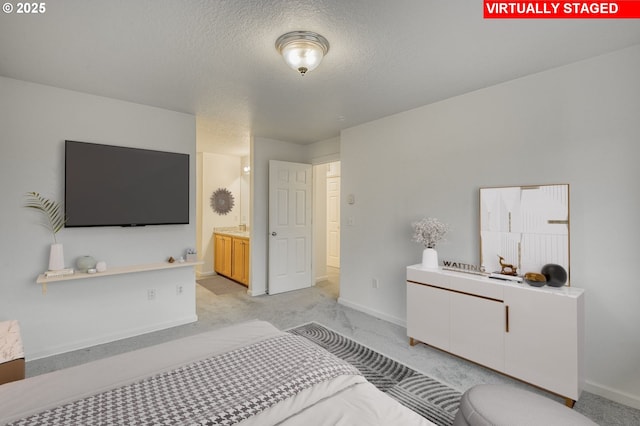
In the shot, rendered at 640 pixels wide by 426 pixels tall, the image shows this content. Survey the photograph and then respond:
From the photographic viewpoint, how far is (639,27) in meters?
1.88

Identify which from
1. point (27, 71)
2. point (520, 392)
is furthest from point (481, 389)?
point (27, 71)

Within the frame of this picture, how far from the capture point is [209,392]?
3.78 ft

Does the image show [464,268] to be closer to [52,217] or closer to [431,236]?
[431,236]

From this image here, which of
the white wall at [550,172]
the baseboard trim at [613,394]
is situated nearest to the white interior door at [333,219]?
the white wall at [550,172]

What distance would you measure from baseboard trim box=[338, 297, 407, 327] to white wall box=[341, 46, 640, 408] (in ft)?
0.07

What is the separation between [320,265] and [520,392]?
4.34 metres

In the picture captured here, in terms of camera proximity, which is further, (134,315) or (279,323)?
(279,323)

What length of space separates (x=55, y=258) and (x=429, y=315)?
141 inches

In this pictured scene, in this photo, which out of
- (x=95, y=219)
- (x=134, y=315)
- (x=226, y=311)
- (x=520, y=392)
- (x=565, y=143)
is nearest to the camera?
(x=520, y=392)

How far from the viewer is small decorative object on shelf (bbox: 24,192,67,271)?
8.87ft

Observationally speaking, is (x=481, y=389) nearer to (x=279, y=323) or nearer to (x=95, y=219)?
(x=279, y=323)

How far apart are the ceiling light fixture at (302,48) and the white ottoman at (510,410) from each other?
2270mm

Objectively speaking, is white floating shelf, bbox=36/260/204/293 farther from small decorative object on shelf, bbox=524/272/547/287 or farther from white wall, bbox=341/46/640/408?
small decorative object on shelf, bbox=524/272/547/287

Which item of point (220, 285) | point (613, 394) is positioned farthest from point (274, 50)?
point (220, 285)
